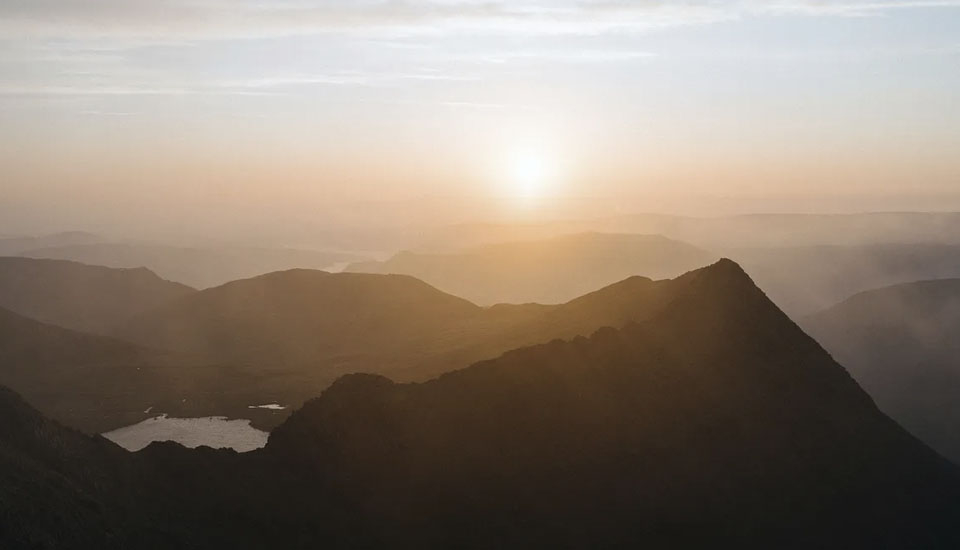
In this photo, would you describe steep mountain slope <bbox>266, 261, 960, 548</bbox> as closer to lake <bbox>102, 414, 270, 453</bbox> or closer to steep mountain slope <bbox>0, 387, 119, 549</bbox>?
steep mountain slope <bbox>0, 387, 119, 549</bbox>

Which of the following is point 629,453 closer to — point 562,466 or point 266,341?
point 562,466

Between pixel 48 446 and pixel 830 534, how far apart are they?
46.6 meters

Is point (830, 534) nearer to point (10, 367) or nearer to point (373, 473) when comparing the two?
point (373, 473)

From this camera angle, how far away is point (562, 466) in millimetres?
51375

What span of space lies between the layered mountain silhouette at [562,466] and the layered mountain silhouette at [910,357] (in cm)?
5665

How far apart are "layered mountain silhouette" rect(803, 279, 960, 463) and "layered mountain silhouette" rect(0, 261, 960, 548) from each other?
56.7m

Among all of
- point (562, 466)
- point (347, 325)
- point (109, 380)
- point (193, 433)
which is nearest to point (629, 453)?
point (562, 466)

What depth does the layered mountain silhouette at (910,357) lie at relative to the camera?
404 ft

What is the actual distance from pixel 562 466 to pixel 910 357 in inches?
5397

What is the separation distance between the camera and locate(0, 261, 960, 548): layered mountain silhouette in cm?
4316

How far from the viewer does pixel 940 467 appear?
6297cm

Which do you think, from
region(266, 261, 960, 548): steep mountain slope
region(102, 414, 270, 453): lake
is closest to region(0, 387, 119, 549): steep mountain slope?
region(266, 261, 960, 548): steep mountain slope

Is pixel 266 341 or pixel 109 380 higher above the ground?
pixel 266 341

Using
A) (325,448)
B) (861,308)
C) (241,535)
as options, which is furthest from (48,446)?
(861,308)
